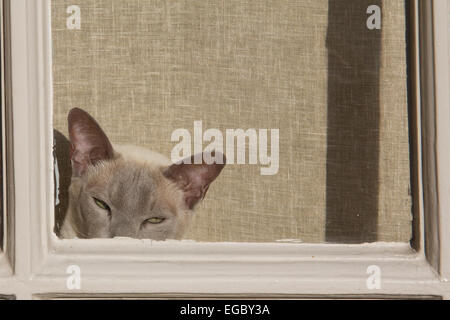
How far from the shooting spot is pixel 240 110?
0.84 m

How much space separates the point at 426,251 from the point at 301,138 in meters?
0.19

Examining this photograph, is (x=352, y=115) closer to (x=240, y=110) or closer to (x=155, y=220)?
(x=240, y=110)

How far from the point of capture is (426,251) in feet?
2.57

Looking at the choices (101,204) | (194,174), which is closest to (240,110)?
(194,174)

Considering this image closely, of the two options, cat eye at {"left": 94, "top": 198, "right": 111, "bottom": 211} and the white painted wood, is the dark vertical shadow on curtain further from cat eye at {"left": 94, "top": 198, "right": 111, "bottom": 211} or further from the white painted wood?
cat eye at {"left": 94, "top": 198, "right": 111, "bottom": 211}

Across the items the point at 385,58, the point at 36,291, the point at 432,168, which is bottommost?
the point at 36,291

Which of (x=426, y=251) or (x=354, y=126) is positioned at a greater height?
(x=354, y=126)

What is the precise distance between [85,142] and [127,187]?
0.23ft

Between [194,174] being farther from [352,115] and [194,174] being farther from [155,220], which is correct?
[352,115]

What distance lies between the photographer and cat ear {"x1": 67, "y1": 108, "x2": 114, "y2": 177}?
2.69 ft

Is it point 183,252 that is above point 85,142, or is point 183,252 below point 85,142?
below

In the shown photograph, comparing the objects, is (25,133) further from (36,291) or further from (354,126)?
(354,126)

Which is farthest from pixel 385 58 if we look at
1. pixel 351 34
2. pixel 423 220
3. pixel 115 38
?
pixel 115 38

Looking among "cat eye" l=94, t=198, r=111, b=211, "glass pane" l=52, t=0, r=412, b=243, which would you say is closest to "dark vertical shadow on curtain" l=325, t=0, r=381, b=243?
"glass pane" l=52, t=0, r=412, b=243
